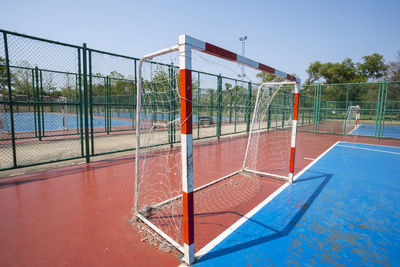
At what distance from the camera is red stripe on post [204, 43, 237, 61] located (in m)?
2.29

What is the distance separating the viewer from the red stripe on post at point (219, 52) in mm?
2289

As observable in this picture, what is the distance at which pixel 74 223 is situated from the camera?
107 inches

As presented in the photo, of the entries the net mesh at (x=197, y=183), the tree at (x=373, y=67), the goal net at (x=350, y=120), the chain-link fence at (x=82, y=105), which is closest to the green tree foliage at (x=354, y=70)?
the tree at (x=373, y=67)

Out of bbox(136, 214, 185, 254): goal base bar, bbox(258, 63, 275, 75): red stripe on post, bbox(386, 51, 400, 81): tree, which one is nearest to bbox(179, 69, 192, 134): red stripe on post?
bbox(136, 214, 185, 254): goal base bar

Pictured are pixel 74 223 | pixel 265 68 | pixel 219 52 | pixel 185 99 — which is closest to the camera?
pixel 185 99

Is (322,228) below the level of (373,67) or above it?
below

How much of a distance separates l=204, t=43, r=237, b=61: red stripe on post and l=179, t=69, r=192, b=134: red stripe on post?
49cm

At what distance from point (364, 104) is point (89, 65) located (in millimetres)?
28756

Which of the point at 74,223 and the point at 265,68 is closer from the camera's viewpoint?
the point at 74,223

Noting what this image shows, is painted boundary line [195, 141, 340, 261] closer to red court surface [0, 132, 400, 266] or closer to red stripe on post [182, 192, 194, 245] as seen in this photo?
red court surface [0, 132, 400, 266]

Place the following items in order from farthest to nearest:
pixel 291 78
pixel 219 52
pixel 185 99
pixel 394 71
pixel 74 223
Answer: pixel 394 71, pixel 291 78, pixel 74 223, pixel 219 52, pixel 185 99

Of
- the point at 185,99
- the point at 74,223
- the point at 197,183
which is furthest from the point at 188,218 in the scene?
the point at 197,183

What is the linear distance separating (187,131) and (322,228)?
231 centimetres

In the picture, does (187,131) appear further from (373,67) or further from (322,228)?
(373,67)
